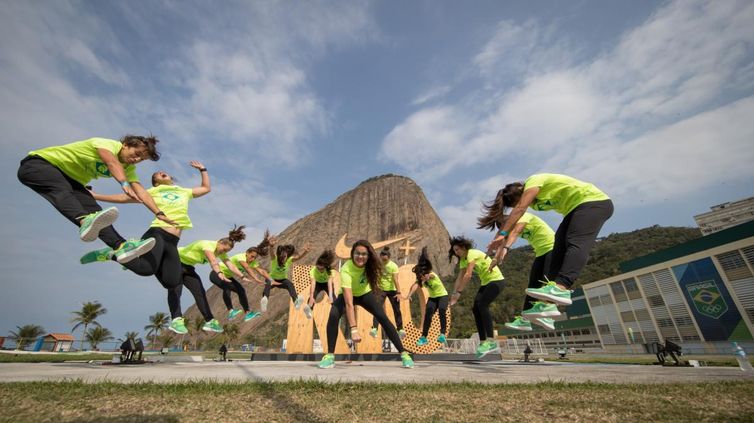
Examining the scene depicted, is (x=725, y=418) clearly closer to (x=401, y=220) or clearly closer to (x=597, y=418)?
(x=597, y=418)

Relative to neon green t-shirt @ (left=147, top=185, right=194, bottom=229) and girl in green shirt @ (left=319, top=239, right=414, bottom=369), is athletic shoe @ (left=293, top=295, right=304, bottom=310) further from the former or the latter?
neon green t-shirt @ (left=147, top=185, right=194, bottom=229)

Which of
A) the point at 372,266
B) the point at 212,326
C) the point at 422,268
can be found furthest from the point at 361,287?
the point at 212,326

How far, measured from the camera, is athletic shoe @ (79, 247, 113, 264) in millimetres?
4406

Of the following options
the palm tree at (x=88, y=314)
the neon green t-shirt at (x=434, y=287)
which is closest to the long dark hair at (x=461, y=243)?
the neon green t-shirt at (x=434, y=287)

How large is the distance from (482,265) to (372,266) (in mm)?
2605

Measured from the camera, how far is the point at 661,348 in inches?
328

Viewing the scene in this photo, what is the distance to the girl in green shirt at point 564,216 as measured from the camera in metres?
3.98

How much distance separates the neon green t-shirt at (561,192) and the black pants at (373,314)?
2.91m

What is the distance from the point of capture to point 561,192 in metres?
4.43

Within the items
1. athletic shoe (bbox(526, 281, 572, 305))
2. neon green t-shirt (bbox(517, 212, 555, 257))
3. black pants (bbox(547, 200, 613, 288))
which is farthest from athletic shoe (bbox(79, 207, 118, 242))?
neon green t-shirt (bbox(517, 212, 555, 257))

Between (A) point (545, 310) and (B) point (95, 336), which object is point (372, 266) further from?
(B) point (95, 336)

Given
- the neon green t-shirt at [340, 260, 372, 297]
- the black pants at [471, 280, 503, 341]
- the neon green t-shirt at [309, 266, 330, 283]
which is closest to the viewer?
the neon green t-shirt at [340, 260, 372, 297]

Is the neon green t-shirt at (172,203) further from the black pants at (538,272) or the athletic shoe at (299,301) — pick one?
the black pants at (538,272)

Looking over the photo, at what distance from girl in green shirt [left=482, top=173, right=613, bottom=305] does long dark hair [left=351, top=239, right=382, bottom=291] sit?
1.86 meters
